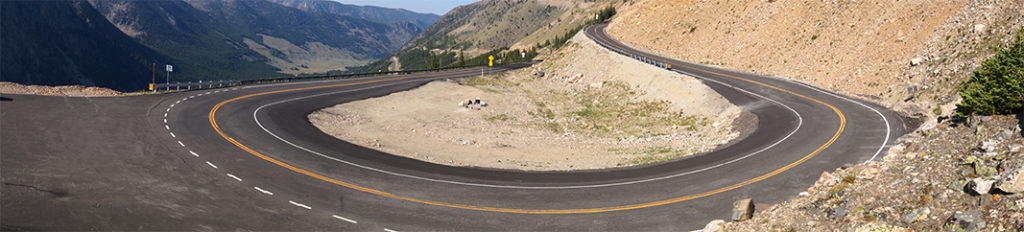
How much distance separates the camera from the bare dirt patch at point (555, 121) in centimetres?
3322

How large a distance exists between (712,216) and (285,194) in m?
17.1

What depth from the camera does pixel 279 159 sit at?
88.1 ft

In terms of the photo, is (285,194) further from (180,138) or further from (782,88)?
(782,88)

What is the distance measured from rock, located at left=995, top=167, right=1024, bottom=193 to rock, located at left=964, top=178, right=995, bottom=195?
0.21 metres

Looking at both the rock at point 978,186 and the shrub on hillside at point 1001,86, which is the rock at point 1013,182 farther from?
the shrub on hillside at point 1001,86

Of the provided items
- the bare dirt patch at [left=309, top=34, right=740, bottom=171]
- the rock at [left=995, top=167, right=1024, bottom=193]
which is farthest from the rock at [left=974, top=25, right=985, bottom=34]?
the rock at [left=995, top=167, right=1024, bottom=193]

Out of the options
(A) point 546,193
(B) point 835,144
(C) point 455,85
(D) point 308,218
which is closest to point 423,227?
(D) point 308,218

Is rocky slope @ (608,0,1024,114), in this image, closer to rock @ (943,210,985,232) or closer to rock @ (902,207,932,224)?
rock @ (902,207,932,224)

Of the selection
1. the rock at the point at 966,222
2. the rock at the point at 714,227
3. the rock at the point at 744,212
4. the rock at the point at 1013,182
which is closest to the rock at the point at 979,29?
the rock at the point at 1013,182

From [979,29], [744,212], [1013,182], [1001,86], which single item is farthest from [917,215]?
[979,29]

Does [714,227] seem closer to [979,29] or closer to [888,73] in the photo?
[979,29]

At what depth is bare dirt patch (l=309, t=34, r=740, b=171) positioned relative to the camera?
3322 cm

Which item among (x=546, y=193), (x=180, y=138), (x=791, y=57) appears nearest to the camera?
(x=546, y=193)

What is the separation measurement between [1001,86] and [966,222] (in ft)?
32.5
